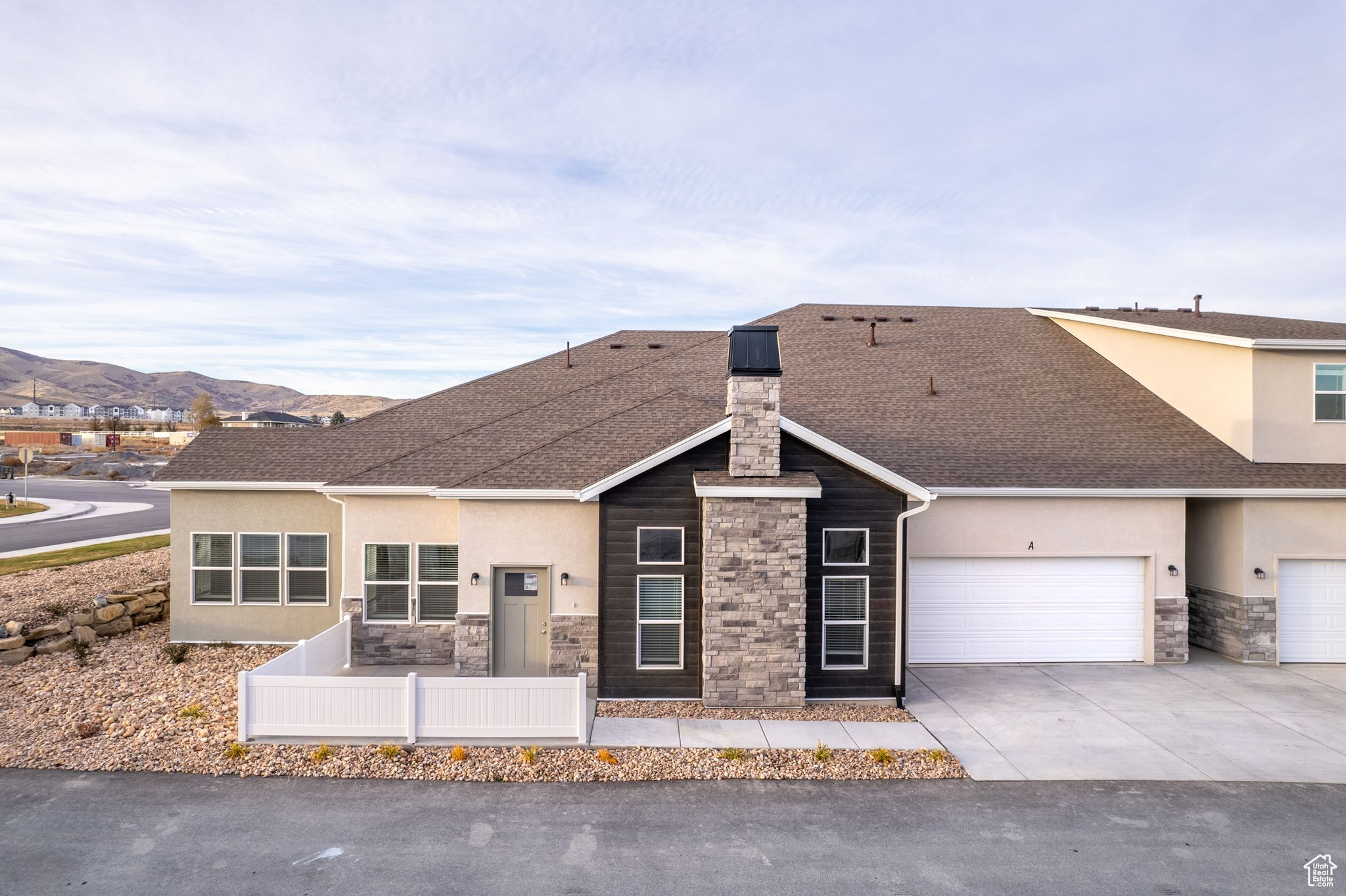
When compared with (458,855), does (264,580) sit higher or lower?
higher

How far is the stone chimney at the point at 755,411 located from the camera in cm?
1091

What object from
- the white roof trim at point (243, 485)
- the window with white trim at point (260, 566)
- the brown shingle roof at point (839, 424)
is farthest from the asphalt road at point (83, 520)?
the brown shingle roof at point (839, 424)

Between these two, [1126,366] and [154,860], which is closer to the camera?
[154,860]

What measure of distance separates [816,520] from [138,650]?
12896mm

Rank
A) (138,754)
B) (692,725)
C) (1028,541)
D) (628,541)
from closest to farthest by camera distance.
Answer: (138,754)
(692,725)
(628,541)
(1028,541)

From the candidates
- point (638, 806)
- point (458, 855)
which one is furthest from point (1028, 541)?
point (458, 855)

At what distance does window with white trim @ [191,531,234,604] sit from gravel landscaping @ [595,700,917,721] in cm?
838

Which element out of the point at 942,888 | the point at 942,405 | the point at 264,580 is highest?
the point at 942,405

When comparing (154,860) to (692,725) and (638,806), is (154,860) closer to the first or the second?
Result: (638,806)

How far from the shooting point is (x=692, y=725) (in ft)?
33.5

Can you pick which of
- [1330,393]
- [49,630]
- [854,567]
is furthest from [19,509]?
[1330,393]

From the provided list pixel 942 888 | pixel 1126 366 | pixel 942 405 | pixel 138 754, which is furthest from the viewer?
pixel 1126 366

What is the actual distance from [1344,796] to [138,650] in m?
18.9

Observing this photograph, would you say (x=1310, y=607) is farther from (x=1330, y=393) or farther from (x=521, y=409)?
(x=521, y=409)
